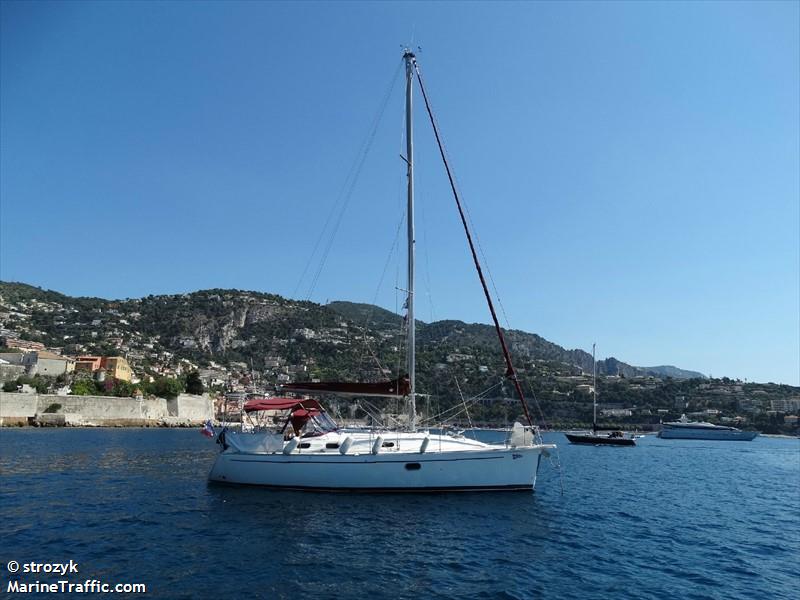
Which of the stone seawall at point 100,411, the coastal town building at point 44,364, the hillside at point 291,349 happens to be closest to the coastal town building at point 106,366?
the coastal town building at point 44,364

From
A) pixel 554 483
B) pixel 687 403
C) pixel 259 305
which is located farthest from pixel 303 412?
pixel 259 305

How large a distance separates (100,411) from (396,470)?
65.4 m

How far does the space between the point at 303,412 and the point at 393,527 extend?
25.0ft

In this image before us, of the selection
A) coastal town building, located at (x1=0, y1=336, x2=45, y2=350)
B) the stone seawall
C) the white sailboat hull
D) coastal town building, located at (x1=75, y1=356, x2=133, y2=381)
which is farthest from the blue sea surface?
coastal town building, located at (x1=0, y1=336, x2=45, y2=350)

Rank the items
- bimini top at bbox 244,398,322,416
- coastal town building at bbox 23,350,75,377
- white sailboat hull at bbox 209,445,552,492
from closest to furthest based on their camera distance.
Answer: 1. white sailboat hull at bbox 209,445,552,492
2. bimini top at bbox 244,398,322,416
3. coastal town building at bbox 23,350,75,377

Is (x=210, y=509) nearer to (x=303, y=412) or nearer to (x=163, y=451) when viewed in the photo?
(x=303, y=412)

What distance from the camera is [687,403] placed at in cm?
13188

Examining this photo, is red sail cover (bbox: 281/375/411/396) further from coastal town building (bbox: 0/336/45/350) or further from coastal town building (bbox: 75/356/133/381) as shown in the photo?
coastal town building (bbox: 0/336/45/350)

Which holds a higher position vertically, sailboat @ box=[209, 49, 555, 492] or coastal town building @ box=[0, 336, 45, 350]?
coastal town building @ box=[0, 336, 45, 350]

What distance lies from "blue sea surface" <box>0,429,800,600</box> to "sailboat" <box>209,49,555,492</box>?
1.75 ft

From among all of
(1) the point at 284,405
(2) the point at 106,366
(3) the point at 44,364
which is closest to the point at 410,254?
(1) the point at 284,405

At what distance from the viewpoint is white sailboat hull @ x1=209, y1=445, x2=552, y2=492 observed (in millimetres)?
19281

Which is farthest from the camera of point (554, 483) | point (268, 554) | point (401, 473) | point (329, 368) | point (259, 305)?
point (259, 305)

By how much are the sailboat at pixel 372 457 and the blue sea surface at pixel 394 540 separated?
21.0 inches
